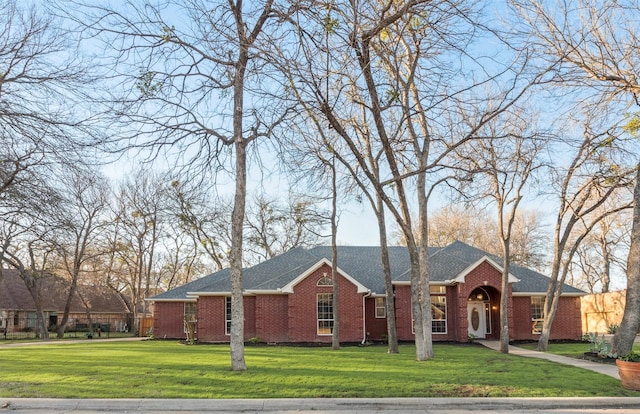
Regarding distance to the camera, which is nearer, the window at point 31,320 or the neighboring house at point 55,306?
the neighboring house at point 55,306

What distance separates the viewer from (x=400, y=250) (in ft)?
110

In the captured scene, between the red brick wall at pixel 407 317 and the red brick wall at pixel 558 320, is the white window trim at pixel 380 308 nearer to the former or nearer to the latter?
the red brick wall at pixel 407 317

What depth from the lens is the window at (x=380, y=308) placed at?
28791mm

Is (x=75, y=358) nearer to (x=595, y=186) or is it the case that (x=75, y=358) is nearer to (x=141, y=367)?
(x=141, y=367)

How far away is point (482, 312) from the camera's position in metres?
29.9

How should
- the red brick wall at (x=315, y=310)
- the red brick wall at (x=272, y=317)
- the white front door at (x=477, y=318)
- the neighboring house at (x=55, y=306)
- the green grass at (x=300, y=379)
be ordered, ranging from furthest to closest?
the neighboring house at (x=55, y=306)
the white front door at (x=477, y=318)
the red brick wall at (x=272, y=317)
the red brick wall at (x=315, y=310)
the green grass at (x=300, y=379)

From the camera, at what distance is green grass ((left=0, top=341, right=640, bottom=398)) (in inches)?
438

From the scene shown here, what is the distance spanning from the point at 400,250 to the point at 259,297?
10159mm

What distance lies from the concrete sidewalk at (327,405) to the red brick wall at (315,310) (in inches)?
647

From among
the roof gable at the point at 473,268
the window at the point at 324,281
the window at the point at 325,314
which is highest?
the roof gable at the point at 473,268

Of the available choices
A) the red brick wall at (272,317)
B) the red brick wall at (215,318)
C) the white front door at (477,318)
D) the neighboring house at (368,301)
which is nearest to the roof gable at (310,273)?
the neighboring house at (368,301)

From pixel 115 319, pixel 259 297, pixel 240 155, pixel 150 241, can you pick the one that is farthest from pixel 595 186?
pixel 115 319

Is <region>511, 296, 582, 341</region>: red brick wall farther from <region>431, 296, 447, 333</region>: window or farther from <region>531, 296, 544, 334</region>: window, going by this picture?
<region>431, 296, 447, 333</region>: window

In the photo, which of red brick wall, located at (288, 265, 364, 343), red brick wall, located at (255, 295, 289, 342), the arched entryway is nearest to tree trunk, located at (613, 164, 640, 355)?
red brick wall, located at (288, 265, 364, 343)
